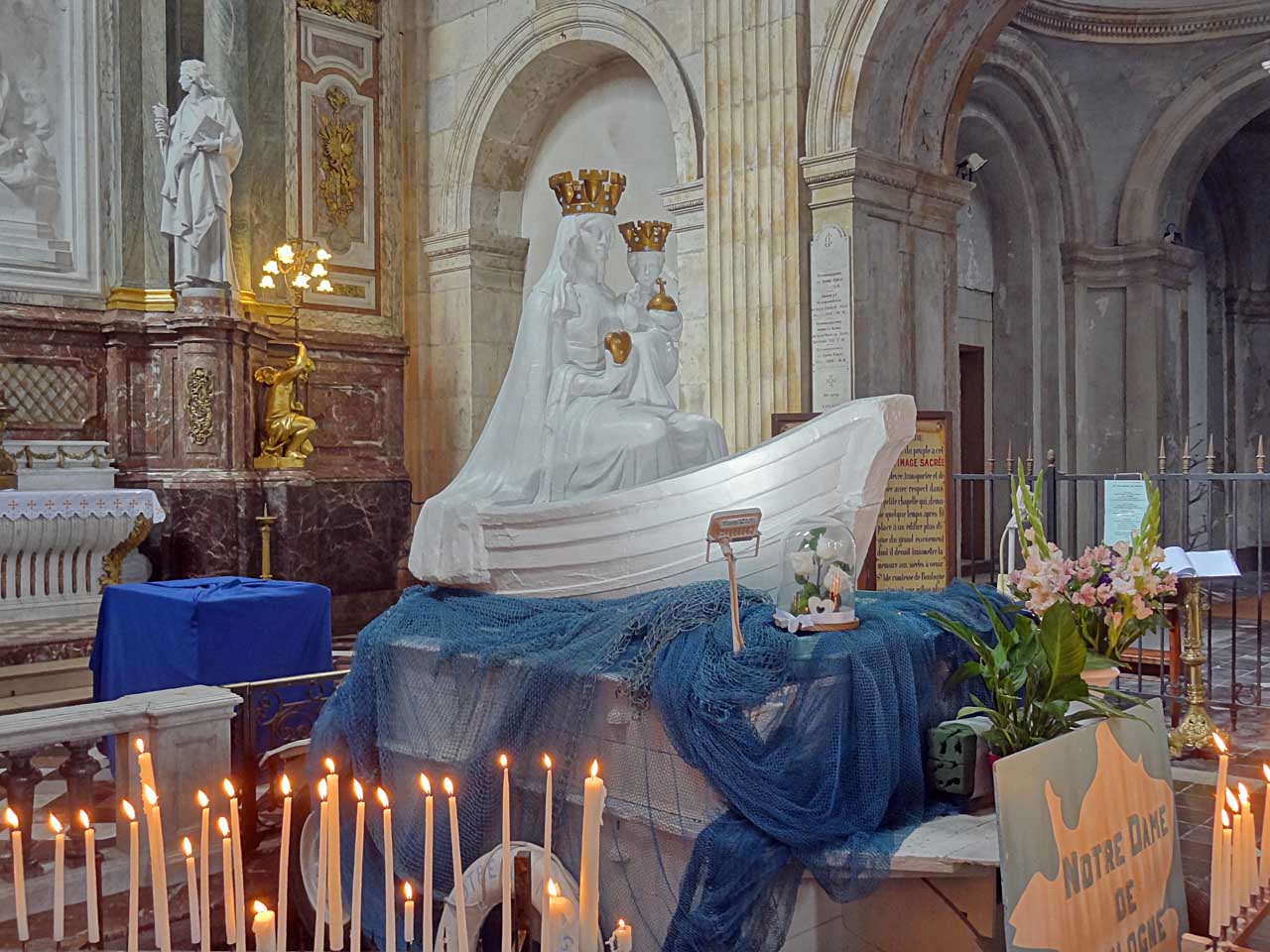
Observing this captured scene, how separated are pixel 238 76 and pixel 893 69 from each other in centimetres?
554

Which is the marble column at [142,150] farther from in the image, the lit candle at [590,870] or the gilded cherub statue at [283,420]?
the lit candle at [590,870]

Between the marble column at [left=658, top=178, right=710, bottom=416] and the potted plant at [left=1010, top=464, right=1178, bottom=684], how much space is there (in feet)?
17.5

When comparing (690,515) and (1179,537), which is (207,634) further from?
(1179,537)

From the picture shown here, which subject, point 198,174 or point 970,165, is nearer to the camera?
point 198,174

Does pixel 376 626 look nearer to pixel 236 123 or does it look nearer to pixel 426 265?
pixel 236 123

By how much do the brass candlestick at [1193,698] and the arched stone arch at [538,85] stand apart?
4.78m

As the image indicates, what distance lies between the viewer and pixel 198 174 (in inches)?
366

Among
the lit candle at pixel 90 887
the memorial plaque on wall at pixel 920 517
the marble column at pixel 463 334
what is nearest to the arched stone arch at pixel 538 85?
the marble column at pixel 463 334

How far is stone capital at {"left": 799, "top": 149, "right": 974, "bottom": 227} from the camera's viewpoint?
791 cm

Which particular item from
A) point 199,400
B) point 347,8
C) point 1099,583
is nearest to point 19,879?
point 1099,583

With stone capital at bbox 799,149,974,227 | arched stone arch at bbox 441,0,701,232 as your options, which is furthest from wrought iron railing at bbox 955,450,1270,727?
arched stone arch at bbox 441,0,701,232

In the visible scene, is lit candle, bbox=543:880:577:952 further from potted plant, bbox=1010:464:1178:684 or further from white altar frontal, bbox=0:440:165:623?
white altar frontal, bbox=0:440:165:623

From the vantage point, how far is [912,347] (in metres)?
8.48

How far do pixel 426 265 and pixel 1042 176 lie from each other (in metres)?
6.39
